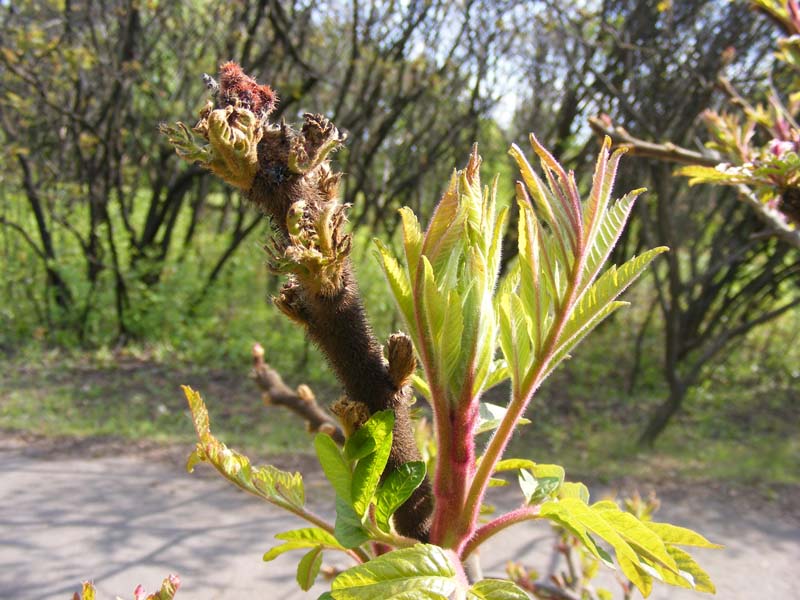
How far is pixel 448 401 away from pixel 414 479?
0.29 feet

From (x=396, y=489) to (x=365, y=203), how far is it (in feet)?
25.3

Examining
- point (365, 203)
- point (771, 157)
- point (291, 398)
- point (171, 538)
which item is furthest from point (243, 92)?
point (365, 203)

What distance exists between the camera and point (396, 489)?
65 centimetres

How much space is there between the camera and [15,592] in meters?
2.58

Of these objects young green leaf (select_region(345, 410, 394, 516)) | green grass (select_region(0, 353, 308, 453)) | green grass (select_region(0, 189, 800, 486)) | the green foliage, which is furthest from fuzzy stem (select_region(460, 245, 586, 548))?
green grass (select_region(0, 353, 308, 453))

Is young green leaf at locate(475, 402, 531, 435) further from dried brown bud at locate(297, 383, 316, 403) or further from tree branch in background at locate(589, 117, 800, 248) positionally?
tree branch in background at locate(589, 117, 800, 248)

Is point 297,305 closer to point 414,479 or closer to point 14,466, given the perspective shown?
point 414,479

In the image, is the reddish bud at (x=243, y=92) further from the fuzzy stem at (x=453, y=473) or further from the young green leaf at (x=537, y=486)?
the young green leaf at (x=537, y=486)

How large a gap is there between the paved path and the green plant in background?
242cm

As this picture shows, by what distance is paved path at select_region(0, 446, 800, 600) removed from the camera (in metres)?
2.87

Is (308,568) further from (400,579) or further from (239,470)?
(400,579)

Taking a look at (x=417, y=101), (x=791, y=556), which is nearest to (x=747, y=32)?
(x=417, y=101)

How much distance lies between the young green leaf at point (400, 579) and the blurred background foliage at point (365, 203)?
4.99 meters

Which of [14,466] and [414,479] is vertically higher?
[414,479]
